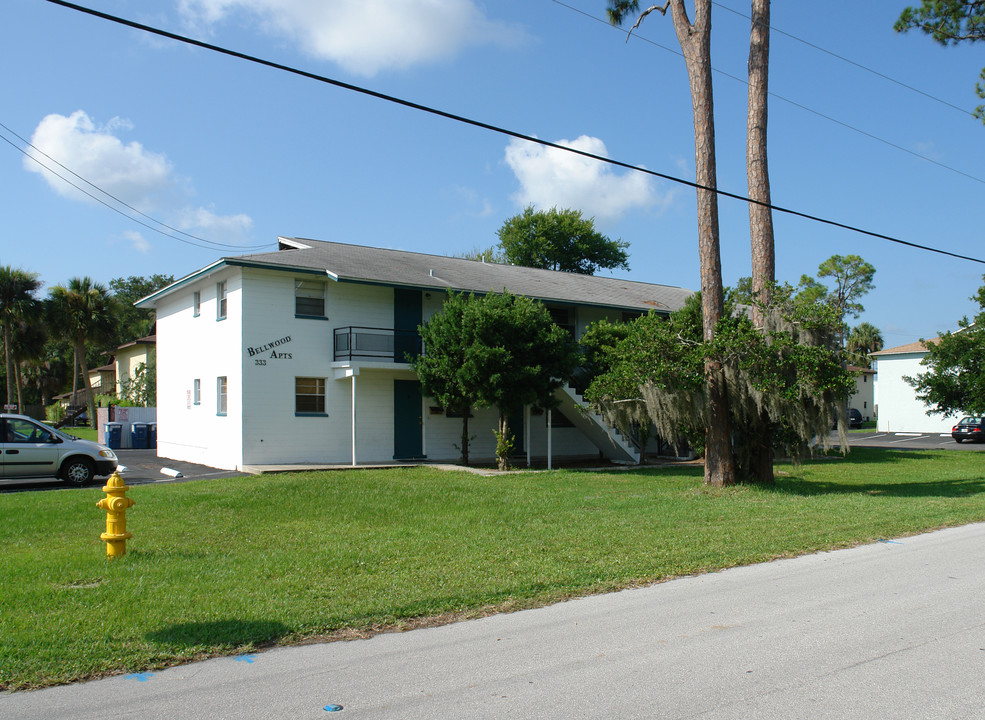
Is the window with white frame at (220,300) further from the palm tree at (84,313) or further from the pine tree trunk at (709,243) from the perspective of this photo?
the palm tree at (84,313)

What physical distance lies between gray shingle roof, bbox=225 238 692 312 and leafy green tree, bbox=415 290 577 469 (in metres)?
2.36

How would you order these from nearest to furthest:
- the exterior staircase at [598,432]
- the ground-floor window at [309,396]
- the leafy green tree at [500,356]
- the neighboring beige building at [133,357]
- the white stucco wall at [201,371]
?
the leafy green tree at [500,356], the white stucco wall at [201,371], the ground-floor window at [309,396], the exterior staircase at [598,432], the neighboring beige building at [133,357]

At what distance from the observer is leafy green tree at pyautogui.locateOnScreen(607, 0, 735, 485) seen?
15109 millimetres

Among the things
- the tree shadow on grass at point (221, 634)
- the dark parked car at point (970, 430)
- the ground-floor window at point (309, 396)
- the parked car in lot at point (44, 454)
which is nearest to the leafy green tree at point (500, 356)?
the ground-floor window at point (309, 396)

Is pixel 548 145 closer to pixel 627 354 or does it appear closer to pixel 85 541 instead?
pixel 627 354

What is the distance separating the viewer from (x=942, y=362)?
94.6 ft

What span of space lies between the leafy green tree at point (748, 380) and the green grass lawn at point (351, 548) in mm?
1301

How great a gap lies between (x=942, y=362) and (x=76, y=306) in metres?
43.7

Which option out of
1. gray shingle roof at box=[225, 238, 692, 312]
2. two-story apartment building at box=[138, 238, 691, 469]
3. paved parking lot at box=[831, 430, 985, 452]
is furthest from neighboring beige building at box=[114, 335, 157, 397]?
paved parking lot at box=[831, 430, 985, 452]

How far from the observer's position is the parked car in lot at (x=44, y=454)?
15945mm

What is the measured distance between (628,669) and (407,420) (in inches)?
688

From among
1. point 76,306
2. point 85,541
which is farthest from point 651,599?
point 76,306

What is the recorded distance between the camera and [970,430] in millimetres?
35562

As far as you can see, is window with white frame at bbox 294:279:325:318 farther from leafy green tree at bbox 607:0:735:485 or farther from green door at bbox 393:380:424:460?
leafy green tree at bbox 607:0:735:485
